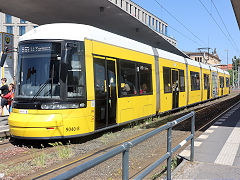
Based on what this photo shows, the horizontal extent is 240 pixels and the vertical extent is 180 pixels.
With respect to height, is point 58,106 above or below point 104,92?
below

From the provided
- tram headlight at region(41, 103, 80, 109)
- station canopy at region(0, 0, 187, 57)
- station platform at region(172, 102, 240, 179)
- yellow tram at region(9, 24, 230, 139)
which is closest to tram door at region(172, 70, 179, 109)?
station canopy at region(0, 0, 187, 57)

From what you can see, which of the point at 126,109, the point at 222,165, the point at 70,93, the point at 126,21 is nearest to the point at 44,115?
the point at 70,93

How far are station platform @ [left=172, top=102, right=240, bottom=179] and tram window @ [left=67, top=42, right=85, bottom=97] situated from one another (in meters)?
2.94

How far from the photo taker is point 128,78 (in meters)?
8.73

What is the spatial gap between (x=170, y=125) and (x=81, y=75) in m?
3.48

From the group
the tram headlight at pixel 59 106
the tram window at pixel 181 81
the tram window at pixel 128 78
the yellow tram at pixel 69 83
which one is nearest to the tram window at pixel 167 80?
the tram window at pixel 181 81

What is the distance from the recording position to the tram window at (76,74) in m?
6.51

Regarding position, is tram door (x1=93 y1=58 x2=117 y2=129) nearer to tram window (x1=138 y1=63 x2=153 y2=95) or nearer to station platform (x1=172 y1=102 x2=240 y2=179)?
tram window (x1=138 y1=63 x2=153 y2=95)

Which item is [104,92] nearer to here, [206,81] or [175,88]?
[175,88]

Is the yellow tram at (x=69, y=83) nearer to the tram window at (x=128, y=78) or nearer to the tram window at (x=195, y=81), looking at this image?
Result: the tram window at (x=128, y=78)

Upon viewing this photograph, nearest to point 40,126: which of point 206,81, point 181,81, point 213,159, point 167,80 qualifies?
point 213,159

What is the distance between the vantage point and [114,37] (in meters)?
8.27

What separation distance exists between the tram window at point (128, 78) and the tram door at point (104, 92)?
0.43 metres

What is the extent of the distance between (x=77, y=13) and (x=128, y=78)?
877 centimetres
